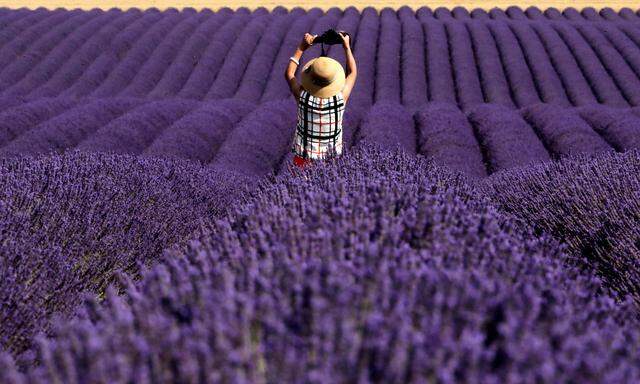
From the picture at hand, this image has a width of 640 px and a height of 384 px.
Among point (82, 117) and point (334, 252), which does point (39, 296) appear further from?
point (82, 117)

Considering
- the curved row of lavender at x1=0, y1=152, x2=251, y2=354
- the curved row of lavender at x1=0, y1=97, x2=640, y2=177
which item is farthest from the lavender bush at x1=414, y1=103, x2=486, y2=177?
the curved row of lavender at x1=0, y1=152, x2=251, y2=354

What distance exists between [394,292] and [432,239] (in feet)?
2.20

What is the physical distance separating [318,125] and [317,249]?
2.72m

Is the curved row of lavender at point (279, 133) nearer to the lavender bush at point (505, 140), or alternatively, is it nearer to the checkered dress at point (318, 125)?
the lavender bush at point (505, 140)

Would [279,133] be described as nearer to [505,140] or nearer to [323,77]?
[505,140]

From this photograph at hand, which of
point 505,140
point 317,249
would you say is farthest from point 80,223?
point 505,140

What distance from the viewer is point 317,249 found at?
6.32 ft

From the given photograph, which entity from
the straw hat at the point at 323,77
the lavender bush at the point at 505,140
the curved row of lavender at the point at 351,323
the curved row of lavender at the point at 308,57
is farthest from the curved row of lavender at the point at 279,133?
the curved row of lavender at the point at 351,323

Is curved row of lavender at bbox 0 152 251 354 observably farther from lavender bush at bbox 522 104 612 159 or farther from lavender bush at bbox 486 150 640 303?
lavender bush at bbox 522 104 612 159

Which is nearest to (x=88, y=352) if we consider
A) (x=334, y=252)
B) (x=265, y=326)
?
(x=265, y=326)

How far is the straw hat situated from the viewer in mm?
4309

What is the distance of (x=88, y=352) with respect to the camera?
1252 millimetres

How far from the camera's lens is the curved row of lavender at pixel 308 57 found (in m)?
14.1

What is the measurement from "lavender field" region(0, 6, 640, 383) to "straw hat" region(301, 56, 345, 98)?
571 mm
